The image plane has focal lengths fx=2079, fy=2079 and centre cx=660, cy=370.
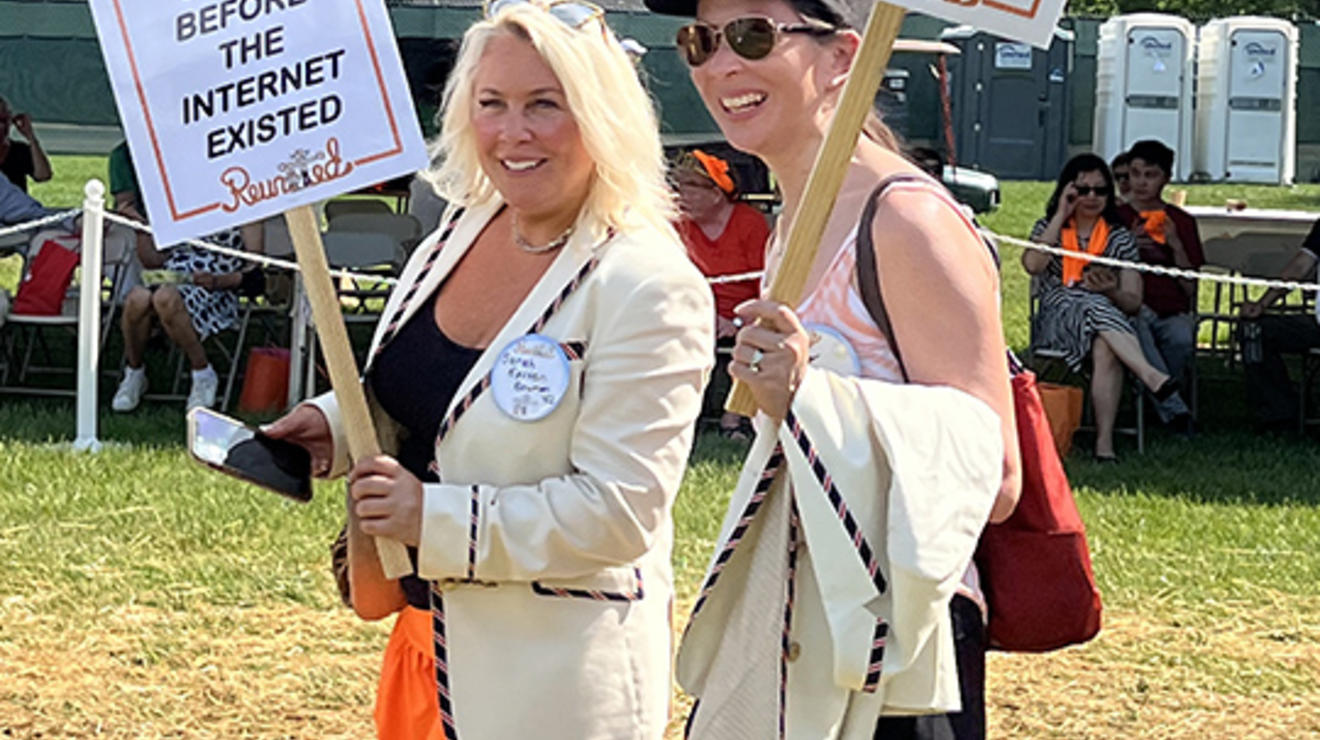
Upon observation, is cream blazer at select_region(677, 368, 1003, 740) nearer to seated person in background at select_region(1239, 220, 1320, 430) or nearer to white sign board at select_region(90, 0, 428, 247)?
white sign board at select_region(90, 0, 428, 247)

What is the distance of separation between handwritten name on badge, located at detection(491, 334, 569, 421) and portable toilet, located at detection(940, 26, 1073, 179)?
22749mm

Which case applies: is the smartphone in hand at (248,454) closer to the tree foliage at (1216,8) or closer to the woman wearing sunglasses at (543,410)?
the woman wearing sunglasses at (543,410)

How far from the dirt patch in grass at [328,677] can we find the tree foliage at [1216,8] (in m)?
Answer: 27.7

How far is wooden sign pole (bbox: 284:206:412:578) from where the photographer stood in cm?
281

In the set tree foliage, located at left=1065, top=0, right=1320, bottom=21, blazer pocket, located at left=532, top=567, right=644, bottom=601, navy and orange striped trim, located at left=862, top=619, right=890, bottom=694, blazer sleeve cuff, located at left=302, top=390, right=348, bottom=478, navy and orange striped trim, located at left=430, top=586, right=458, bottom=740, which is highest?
blazer sleeve cuff, located at left=302, top=390, right=348, bottom=478

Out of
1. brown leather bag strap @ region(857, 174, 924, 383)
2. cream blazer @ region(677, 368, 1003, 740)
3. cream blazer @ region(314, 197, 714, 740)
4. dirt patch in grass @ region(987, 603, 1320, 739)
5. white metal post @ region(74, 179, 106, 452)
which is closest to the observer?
cream blazer @ region(677, 368, 1003, 740)

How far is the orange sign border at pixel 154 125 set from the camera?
→ 2789 millimetres

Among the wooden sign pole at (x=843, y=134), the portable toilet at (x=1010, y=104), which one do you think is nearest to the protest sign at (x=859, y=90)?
the wooden sign pole at (x=843, y=134)

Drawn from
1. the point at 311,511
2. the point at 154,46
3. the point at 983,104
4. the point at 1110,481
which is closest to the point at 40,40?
the point at 311,511

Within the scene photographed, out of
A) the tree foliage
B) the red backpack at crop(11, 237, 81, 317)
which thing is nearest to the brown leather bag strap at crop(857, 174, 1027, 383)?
the red backpack at crop(11, 237, 81, 317)

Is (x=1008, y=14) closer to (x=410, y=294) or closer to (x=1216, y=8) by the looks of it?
(x=410, y=294)

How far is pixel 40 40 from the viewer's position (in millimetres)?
14062

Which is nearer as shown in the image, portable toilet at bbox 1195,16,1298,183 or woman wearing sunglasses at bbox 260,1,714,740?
woman wearing sunglasses at bbox 260,1,714,740

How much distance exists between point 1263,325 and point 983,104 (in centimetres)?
1419
